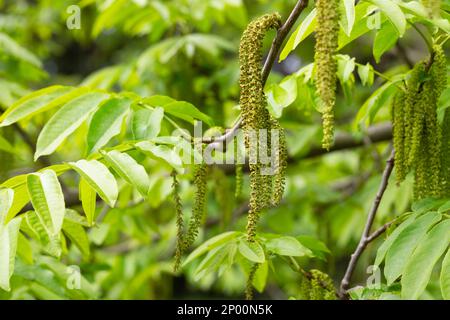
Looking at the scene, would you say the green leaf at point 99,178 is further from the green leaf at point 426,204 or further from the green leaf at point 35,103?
the green leaf at point 426,204

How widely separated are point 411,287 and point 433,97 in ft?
1.88

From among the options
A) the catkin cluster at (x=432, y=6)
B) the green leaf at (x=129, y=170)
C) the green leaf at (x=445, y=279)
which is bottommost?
the green leaf at (x=445, y=279)

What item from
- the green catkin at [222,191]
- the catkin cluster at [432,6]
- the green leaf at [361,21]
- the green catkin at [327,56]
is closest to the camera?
the catkin cluster at [432,6]

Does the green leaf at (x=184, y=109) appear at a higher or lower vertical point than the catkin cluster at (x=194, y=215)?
higher

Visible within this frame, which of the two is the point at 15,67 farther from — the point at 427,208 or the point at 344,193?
the point at 427,208

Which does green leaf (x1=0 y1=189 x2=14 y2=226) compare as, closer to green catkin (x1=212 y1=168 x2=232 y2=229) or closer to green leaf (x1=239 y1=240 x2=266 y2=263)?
green leaf (x1=239 y1=240 x2=266 y2=263)

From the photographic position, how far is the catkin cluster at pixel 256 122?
171 centimetres

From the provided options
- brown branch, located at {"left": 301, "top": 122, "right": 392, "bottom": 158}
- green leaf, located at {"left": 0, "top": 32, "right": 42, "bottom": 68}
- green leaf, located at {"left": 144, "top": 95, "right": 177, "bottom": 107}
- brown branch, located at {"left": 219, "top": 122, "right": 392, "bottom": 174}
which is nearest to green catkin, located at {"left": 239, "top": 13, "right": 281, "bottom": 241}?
green leaf, located at {"left": 144, "top": 95, "right": 177, "bottom": 107}

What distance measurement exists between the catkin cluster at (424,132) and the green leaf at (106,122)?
0.86 m

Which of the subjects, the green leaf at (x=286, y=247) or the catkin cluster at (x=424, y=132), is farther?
the green leaf at (x=286, y=247)

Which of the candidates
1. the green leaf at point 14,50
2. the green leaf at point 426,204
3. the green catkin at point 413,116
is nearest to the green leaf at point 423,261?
the green leaf at point 426,204

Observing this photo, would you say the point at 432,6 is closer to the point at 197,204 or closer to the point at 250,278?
the point at 197,204

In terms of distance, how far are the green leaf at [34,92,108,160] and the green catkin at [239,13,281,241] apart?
636mm
